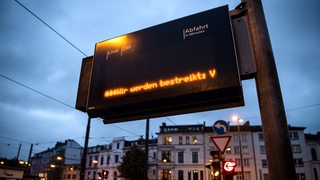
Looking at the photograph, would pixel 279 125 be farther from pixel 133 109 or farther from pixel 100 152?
pixel 100 152

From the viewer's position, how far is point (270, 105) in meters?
2.82

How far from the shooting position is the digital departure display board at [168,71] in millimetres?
3680

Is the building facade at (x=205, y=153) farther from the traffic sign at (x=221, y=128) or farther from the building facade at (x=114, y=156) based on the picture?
the traffic sign at (x=221, y=128)

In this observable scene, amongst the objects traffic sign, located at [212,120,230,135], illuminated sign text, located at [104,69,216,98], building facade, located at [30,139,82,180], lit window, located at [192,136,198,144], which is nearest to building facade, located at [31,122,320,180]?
lit window, located at [192,136,198,144]

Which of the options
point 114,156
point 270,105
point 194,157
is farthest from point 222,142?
point 114,156

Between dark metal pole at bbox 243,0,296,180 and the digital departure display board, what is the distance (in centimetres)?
41

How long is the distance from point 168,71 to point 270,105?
1801 millimetres

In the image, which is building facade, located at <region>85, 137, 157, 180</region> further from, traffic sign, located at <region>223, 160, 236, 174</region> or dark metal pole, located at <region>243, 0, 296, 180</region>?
dark metal pole, located at <region>243, 0, 296, 180</region>

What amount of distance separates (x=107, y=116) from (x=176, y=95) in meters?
1.60

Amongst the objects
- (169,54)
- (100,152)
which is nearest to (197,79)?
(169,54)

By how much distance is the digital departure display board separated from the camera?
3.68m

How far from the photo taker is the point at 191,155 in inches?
1994

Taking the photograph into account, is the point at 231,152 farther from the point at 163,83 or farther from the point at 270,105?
the point at 270,105

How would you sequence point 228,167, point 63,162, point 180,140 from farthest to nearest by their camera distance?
point 63,162
point 180,140
point 228,167
